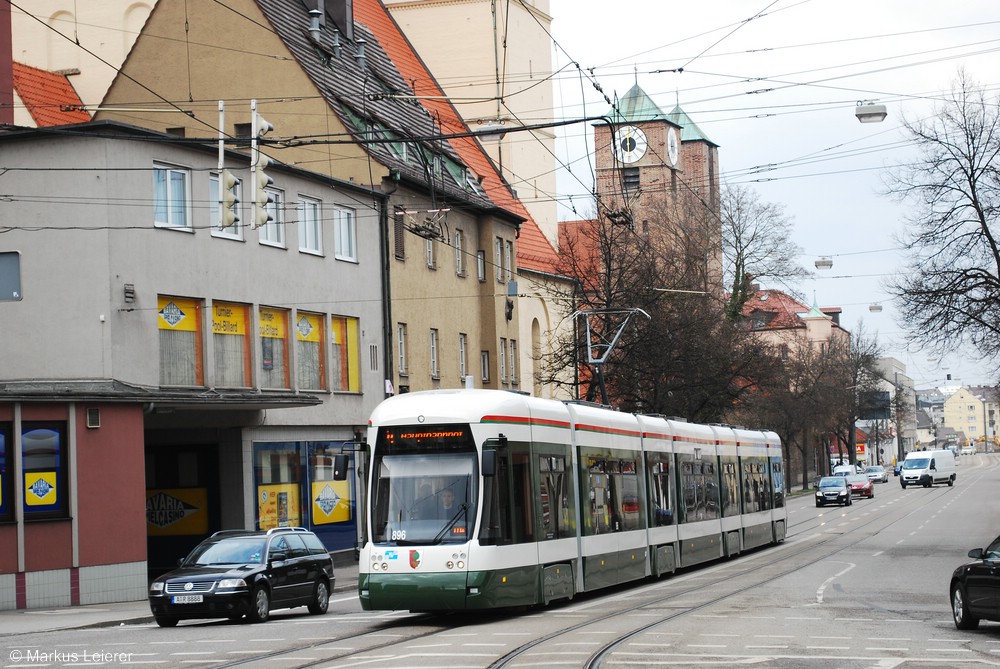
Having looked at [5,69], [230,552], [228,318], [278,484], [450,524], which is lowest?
[230,552]

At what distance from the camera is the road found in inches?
594

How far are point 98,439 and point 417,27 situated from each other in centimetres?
4402

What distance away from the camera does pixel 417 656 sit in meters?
15.3

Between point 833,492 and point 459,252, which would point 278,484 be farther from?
point 833,492

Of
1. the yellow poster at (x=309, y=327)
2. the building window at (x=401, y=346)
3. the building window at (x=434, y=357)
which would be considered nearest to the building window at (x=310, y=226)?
the yellow poster at (x=309, y=327)

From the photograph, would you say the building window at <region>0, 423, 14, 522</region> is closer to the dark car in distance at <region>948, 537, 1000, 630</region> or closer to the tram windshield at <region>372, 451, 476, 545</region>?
the tram windshield at <region>372, 451, 476, 545</region>

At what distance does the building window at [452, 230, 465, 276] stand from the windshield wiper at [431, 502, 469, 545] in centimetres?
2891

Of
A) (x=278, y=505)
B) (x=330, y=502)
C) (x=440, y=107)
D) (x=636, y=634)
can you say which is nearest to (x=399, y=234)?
(x=330, y=502)

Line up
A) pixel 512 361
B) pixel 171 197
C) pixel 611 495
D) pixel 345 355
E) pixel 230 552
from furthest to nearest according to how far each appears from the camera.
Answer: pixel 512 361
pixel 345 355
pixel 171 197
pixel 611 495
pixel 230 552

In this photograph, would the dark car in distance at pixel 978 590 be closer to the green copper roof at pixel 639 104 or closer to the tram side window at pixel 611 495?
the tram side window at pixel 611 495

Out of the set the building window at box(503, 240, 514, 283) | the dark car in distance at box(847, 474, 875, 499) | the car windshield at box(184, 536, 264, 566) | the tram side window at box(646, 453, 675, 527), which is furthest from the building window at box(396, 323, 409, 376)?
the dark car in distance at box(847, 474, 875, 499)

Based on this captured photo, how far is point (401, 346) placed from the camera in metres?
43.5

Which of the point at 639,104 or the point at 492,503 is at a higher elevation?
the point at 639,104

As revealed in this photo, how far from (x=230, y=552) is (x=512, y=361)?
3104 cm
